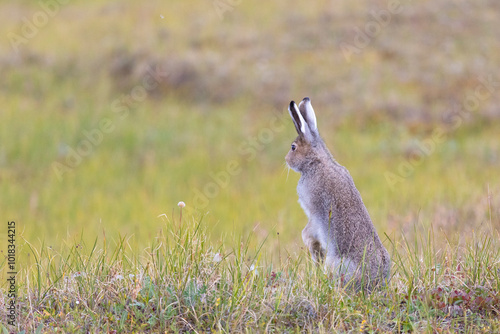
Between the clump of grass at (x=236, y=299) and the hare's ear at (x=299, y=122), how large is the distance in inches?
37.9

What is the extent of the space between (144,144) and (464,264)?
9.24 m

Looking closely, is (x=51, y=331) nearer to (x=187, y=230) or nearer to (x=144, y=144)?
(x=187, y=230)

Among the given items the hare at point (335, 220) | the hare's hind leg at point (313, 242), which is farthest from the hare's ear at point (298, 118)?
the hare's hind leg at point (313, 242)

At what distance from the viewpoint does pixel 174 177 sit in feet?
37.7

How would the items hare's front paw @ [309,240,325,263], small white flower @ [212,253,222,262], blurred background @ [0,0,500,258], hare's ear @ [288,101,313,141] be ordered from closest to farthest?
1. small white flower @ [212,253,222,262]
2. hare's ear @ [288,101,313,141]
3. hare's front paw @ [309,240,325,263]
4. blurred background @ [0,0,500,258]

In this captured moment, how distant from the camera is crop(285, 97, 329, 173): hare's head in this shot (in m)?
4.67

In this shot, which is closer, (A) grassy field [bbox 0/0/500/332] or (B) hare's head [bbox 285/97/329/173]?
(A) grassy field [bbox 0/0/500/332]

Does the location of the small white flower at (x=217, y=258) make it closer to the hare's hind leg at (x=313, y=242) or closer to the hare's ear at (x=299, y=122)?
the hare's hind leg at (x=313, y=242)

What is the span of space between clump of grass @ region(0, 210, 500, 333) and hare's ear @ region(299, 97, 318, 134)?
3.47 feet

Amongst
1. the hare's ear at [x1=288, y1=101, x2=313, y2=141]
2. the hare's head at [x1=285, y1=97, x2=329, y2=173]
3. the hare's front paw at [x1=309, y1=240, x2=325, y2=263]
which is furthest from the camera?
the hare's head at [x1=285, y1=97, x2=329, y2=173]

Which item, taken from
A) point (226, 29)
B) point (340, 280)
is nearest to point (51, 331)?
point (340, 280)

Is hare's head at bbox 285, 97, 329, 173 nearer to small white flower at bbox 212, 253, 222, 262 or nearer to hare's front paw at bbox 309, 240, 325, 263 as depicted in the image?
hare's front paw at bbox 309, 240, 325, 263

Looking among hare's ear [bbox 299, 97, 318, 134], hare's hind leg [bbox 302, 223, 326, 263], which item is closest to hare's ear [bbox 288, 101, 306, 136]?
hare's ear [bbox 299, 97, 318, 134]

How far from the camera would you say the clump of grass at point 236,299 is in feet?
12.6
